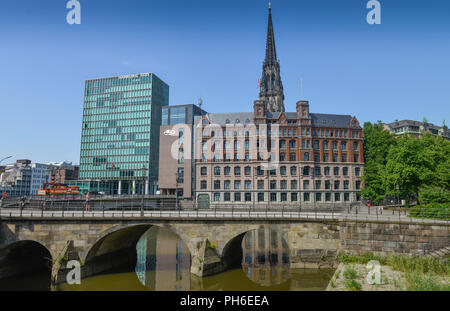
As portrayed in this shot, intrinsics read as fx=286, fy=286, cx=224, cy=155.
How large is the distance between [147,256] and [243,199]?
108 feet

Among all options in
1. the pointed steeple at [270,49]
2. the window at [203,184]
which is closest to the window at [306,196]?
the window at [203,184]

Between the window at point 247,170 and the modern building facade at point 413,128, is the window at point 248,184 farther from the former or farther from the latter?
the modern building facade at point 413,128

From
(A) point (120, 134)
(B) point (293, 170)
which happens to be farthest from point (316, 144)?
(A) point (120, 134)

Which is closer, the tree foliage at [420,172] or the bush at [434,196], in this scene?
the bush at [434,196]

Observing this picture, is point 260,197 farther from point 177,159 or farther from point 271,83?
point 271,83

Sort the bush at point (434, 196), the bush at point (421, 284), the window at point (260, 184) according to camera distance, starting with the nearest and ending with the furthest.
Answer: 1. the bush at point (421, 284)
2. the bush at point (434, 196)
3. the window at point (260, 184)

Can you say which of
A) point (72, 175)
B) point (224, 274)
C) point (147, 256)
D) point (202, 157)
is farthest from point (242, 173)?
point (72, 175)

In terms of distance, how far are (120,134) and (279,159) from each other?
65306 millimetres

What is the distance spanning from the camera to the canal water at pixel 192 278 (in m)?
24.7

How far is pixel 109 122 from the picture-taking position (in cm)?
10775

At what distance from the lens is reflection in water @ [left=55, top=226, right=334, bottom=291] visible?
2477cm

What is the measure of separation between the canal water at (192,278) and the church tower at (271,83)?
2742 inches

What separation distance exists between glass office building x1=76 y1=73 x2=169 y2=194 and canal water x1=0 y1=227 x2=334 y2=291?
7166 cm

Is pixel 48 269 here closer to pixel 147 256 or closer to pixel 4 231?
pixel 4 231
